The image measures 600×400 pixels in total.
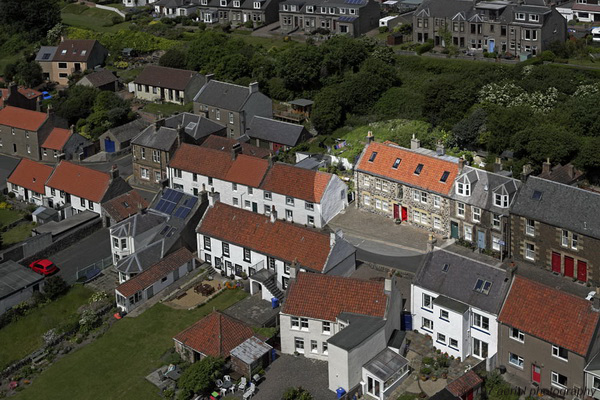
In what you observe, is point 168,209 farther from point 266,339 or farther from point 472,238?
point 472,238

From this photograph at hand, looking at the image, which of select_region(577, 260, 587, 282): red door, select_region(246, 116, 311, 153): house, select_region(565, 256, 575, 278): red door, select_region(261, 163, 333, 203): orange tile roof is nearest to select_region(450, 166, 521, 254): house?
select_region(565, 256, 575, 278): red door

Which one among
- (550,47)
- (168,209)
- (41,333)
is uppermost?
(550,47)

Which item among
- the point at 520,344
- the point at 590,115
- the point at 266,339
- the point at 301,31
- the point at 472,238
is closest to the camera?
the point at 520,344

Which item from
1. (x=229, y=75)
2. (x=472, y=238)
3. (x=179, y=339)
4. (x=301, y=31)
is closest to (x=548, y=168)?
(x=472, y=238)

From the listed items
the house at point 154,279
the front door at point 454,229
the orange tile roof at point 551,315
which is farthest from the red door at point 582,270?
the house at point 154,279

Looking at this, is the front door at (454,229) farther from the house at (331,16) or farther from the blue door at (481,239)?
the house at (331,16)

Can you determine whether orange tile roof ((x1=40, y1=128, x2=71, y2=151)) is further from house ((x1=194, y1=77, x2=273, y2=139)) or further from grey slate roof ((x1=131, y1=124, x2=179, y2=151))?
house ((x1=194, y1=77, x2=273, y2=139))

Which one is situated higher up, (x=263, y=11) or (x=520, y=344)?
(x=263, y=11)
